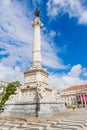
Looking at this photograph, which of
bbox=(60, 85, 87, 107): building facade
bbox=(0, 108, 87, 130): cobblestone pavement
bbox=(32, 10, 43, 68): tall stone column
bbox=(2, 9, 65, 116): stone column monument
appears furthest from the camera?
bbox=(60, 85, 87, 107): building facade

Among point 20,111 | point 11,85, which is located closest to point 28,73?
point 20,111

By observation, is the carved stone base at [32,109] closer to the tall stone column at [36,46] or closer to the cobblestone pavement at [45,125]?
the cobblestone pavement at [45,125]

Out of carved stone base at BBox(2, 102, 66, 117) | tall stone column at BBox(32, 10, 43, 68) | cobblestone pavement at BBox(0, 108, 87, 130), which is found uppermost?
tall stone column at BBox(32, 10, 43, 68)

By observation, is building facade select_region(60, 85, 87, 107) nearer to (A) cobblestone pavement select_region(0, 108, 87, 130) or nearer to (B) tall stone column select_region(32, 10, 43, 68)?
Result: (B) tall stone column select_region(32, 10, 43, 68)

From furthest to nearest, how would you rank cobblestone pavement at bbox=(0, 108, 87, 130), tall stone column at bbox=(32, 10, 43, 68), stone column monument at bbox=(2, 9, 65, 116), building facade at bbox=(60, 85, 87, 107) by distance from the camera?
1. building facade at bbox=(60, 85, 87, 107)
2. tall stone column at bbox=(32, 10, 43, 68)
3. stone column monument at bbox=(2, 9, 65, 116)
4. cobblestone pavement at bbox=(0, 108, 87, 130)

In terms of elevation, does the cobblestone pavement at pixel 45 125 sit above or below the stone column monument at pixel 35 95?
below

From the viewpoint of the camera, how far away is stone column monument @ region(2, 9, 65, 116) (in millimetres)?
16000

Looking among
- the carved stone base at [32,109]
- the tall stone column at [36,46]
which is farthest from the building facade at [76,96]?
the carved stone base at [32,109]

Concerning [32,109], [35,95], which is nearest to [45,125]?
[32,109]

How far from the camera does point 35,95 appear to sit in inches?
686

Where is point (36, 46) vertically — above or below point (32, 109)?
above

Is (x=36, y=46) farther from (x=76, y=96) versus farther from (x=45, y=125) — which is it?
(x=76, y=96)

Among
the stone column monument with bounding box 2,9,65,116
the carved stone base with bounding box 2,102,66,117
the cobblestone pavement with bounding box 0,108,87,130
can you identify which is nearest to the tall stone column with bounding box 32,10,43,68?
the stone column monument with bounding box 2,9,65,116

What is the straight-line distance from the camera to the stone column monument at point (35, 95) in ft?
52.5
